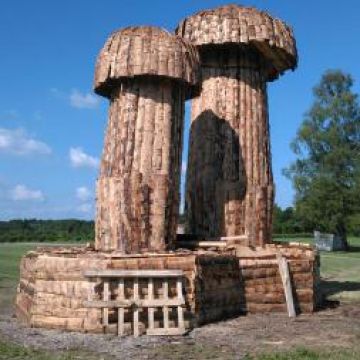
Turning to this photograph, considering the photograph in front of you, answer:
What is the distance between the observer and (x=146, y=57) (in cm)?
1370

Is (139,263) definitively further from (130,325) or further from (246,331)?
(246,331)

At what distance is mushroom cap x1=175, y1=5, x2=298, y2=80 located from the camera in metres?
16.8

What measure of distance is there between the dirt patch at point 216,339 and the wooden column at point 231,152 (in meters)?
4.16

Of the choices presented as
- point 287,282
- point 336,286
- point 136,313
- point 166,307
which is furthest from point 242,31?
point 136,313

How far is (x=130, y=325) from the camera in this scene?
11.3 meters

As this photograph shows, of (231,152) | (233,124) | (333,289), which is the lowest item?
(333,289)

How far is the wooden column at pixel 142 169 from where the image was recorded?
1337cm

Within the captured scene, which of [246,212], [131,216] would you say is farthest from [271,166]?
[131,216]

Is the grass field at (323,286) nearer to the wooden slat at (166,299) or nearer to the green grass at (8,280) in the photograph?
the green grass at (8,280)

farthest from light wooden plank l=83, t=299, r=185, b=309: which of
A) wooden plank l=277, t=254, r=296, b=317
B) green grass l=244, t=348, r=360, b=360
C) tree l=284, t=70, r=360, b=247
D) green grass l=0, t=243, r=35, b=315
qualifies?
tree l=284, t=70, r=360, b=247

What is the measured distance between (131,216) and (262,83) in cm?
626

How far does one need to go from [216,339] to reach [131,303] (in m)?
1.56

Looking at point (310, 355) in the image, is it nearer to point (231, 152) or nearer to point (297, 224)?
point (231, 152)

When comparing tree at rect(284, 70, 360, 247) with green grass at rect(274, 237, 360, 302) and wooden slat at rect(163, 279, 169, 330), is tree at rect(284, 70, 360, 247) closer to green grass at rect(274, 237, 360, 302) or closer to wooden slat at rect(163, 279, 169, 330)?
green grass at rect(274, 237, 360, 302)
